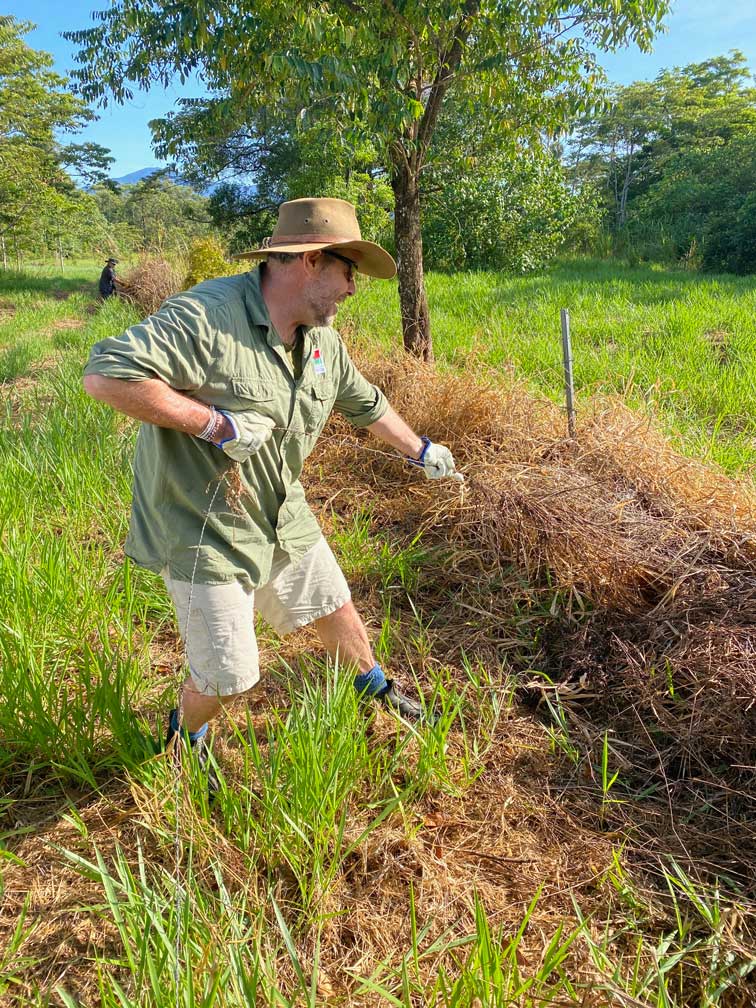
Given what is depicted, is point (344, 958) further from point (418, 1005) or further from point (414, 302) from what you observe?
point (414, 302)

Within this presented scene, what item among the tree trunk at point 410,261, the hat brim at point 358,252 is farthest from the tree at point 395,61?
the hat brim at point 358,252

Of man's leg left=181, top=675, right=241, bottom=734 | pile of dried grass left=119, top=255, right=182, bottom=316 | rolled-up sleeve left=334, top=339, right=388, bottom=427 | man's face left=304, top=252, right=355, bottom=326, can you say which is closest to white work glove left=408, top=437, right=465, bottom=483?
rolled-up sleeve left=334, top=339, right=388, bottom=427

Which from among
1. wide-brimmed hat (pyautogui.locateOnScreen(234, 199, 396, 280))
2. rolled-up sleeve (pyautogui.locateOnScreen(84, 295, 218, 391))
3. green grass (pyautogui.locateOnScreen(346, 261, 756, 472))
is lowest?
green grass (pyautogui.locateOnScreen(346, 261, 756, 472))

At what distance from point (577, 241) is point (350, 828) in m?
19.0

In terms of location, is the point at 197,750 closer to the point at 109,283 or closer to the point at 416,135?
the point at 416,135

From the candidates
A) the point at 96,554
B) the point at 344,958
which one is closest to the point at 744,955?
the point at 344,958

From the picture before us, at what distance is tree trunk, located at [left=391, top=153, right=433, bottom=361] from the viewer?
196 inches

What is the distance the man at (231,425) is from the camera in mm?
1645

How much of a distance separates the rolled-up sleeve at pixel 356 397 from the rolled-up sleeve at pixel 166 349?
22.0 inches

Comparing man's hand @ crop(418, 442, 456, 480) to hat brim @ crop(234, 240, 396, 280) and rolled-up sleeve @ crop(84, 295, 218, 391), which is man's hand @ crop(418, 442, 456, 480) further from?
rolled-up sleeve @ crop(84, 295, 218, 391)

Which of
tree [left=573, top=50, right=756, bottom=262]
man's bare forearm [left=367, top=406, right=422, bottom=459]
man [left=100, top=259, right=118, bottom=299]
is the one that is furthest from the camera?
tree [left=573, top=50, right=756, bottom=262]

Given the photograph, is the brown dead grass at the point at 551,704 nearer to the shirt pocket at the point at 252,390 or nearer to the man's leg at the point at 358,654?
the man's leg at the point at 358,654

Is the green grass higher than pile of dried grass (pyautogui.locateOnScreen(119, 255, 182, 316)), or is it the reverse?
pile of dried grass (pyautogui.locateOnScreen(119, 255, 182, 316))

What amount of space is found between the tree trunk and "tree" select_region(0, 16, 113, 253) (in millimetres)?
17066
